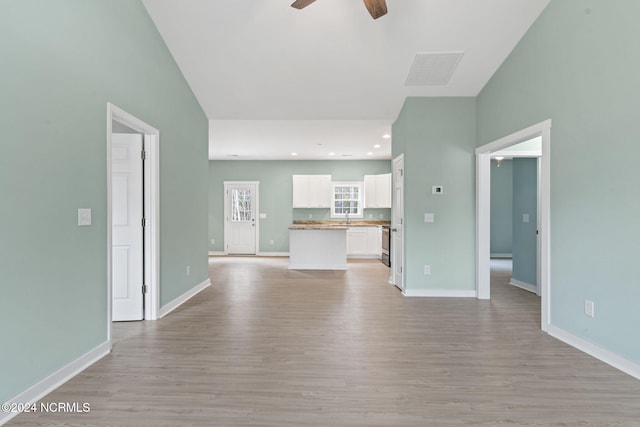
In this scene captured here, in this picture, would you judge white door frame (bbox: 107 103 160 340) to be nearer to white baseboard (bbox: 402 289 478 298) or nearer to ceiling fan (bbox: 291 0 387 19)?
ceiling fan (bbox: 291 0 387 19)

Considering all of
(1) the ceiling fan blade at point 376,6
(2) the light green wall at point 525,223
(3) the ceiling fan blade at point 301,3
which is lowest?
(2) the light green wall at point 525,223

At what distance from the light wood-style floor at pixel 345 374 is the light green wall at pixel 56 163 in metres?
0.38

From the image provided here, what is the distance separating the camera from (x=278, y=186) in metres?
9.04

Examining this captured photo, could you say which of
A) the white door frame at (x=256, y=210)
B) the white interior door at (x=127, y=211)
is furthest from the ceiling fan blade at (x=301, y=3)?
the white door frame at (x=256, y=210)

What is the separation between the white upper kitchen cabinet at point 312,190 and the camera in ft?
28.8

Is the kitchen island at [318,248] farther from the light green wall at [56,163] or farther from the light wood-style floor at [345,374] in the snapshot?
Answer: the light green wall at [56,163]

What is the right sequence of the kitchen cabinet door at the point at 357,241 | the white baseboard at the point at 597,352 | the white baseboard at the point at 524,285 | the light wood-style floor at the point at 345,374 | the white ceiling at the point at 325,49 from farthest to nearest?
the kitchen cabinet door at the point at 357,241 < the white baseboard at the point at 524,285 < the white ceiling at the point at 325,49 < the white baseboard at the point at 597,352 < the light wood-style floor at the point at 345,374

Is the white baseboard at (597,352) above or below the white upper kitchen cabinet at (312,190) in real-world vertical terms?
below

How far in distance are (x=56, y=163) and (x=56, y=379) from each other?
147 cm

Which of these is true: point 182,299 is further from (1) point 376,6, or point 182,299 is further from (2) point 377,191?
(2) point 377,191

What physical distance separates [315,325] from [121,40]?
10.8ft

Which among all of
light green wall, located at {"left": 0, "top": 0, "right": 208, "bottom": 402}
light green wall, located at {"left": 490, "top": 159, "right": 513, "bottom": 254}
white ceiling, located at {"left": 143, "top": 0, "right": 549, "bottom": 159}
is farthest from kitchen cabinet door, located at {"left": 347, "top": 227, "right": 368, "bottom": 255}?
light green wall, located at {"left": 0, "top": 0, "right": 208, "bottom": 402}

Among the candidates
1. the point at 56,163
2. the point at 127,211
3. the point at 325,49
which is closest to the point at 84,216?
the point at 56,163

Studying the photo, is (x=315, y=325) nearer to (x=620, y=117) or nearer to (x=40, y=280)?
(x=40, y=280)
